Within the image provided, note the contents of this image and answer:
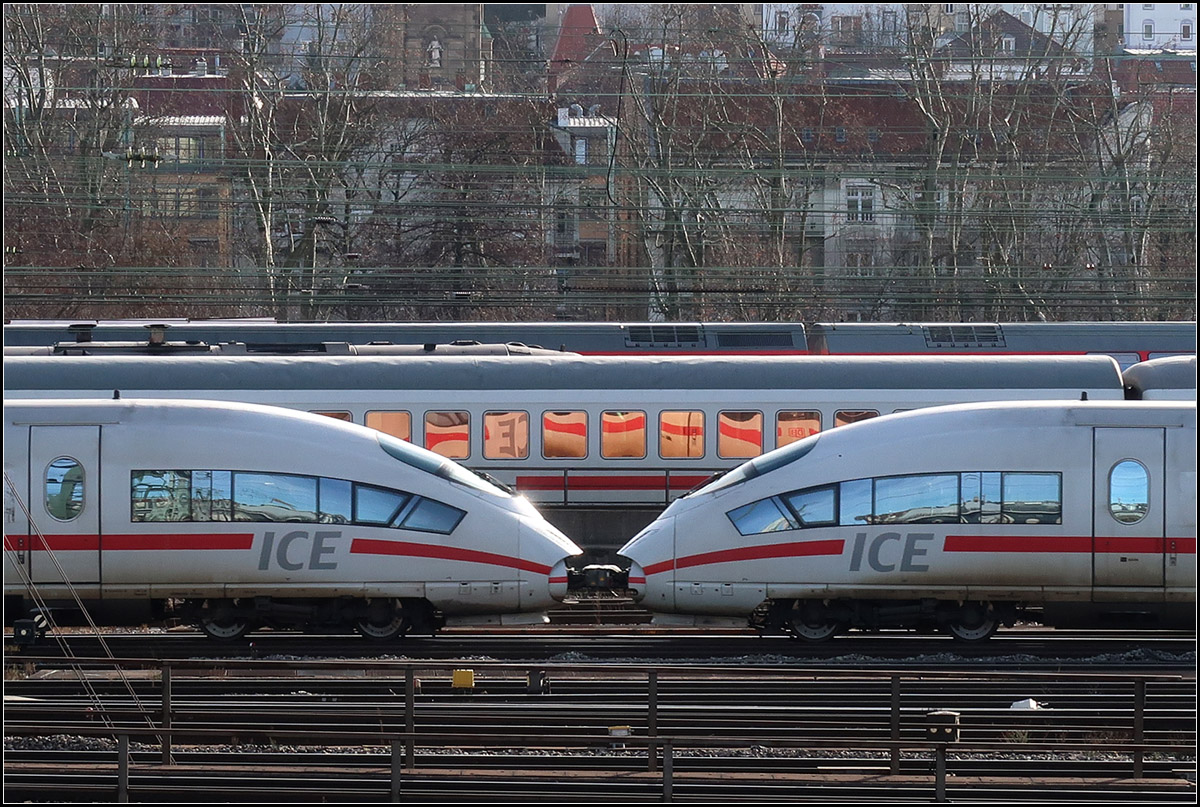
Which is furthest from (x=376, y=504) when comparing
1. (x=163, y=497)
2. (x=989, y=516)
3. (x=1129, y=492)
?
(x=1129, y=492)

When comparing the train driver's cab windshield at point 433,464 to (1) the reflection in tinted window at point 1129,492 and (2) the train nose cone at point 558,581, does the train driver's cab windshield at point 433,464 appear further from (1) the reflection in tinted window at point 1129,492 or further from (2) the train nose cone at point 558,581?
(1) the reflection in tinted window at point 1129,492

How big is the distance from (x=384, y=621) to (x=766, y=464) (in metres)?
3.84

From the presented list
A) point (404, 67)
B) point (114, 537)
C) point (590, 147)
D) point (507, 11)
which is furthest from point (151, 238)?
point (507, 11)

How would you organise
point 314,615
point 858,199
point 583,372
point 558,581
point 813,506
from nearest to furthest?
1. point 813,506
2. point 558,581
3. point 314,615
4. point 583,372
5. point 858,199

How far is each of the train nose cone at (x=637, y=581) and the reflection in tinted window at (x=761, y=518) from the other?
0.96 meters

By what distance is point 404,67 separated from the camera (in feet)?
135

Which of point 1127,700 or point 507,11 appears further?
point 507,11

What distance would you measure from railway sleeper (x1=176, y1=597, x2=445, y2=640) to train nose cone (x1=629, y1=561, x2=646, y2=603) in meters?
1.83

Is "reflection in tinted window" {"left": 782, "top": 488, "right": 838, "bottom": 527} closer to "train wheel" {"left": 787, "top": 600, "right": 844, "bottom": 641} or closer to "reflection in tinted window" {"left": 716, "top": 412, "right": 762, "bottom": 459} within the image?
"train wheel" {"left": 787, "top": 600, "right": 844, "bottom": 641}

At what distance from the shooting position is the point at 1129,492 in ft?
39.1

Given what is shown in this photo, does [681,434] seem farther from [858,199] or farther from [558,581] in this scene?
[858,199]

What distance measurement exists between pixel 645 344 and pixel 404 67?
23865 millimetres

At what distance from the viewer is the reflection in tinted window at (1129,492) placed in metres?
11.9

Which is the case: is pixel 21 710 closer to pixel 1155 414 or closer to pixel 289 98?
pixel 1155 414
